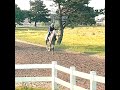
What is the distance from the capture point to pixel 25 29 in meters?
1.24

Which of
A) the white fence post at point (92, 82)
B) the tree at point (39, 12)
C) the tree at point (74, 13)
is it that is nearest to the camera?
the tree at point (39, 12)

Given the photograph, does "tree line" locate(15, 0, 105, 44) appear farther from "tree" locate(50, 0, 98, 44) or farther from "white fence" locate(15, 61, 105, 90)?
"white fence" locate(15, 61, 105, 90)

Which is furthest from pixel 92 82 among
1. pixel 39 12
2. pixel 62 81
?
pixel 39 12

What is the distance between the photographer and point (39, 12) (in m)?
1.38

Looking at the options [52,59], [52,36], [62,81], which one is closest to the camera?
[52,36]

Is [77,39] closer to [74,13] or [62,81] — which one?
[74,13]

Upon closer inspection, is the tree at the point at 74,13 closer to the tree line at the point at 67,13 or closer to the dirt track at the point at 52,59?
the tree line at the point at 67,13

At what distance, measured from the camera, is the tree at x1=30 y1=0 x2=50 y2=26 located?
1.32 metres

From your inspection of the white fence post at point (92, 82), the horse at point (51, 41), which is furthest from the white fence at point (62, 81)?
the horse at point (51, 41)

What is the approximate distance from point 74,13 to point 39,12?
11.3 inches

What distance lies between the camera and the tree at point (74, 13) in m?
1.44

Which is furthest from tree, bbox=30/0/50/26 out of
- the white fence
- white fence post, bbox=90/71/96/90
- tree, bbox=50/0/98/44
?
white fence post, bbox=90/71/96/90

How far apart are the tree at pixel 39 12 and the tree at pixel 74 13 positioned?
10 cm

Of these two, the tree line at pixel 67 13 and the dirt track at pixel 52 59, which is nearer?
the tree line at pixel 67 13
